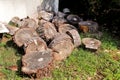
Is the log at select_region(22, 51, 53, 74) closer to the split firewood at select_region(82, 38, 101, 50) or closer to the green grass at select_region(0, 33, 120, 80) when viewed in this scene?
the green grass at select_region(0, 33, 120, 80)

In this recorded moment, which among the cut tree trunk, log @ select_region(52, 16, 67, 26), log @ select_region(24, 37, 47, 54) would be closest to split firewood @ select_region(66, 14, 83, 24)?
log @ select_region(52, 16, 67, 26)

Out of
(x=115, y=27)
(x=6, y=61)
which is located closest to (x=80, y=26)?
(x=115, y=27)

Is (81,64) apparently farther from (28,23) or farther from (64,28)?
(28,23)

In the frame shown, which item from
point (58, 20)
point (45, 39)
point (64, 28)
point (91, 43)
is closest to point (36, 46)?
point (45, 39)

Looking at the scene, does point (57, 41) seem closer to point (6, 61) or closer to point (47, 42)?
point (47, 42)

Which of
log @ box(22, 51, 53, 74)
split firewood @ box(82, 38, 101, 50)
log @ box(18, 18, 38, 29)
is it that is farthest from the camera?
log @ box(18, 18, 38, 29)

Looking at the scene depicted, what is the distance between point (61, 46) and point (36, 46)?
61cm

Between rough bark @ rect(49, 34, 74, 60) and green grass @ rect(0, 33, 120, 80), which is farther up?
rough bark @ rect(49, 34, 74, 60)

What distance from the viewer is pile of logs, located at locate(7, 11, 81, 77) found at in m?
5.87

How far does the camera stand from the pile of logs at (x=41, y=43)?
587 centimetres

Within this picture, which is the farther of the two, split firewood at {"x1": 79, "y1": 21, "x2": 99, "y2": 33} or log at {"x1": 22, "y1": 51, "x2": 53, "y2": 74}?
split firewood at {"x1": 79, "y1": 21, "x2": 99, "y2": 33}

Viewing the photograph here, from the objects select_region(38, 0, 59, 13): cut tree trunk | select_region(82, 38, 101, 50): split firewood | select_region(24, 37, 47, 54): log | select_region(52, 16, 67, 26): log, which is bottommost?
select_region(82, 38, 101, 50): split firewood

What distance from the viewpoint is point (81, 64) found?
6465 millimetres

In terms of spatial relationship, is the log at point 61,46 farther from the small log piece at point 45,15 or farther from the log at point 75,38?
the small log piece at point 45,15
